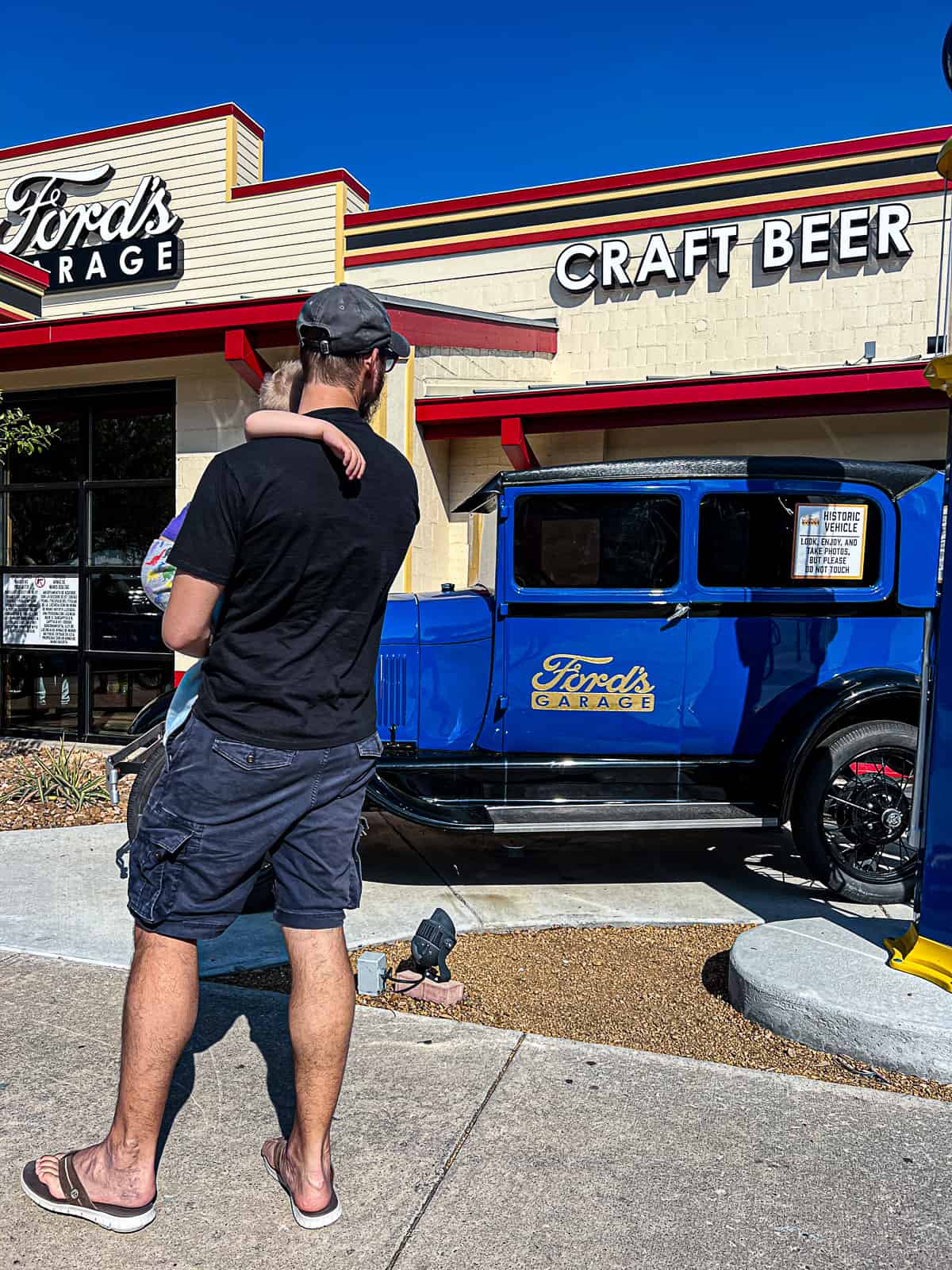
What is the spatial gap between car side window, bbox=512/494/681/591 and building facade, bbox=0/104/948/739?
3.80 m

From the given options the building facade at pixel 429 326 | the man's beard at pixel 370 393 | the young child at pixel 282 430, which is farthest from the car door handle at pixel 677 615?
the building facade at pixel 429 326

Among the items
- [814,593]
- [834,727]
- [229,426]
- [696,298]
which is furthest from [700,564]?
[696,298]

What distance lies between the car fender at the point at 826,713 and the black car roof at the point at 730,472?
0.96m

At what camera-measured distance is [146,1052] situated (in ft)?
6.93

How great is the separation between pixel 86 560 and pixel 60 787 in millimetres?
2865

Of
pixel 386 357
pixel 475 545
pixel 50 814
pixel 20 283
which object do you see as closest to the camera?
pixel 386 357

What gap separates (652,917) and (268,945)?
1.77 metres

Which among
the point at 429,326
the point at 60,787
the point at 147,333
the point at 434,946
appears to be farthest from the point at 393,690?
the point at 429,326

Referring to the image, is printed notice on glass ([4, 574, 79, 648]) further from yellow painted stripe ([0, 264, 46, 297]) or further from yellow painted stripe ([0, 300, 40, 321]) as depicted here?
yellow painted stripe ([0, 264, 46, 297])

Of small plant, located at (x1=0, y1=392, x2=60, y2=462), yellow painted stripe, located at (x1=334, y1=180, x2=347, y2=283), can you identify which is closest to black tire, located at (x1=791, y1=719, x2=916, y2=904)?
small plant, located at (x1=0, y1=392, x2=60, y2=462)

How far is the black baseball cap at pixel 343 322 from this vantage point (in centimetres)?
221

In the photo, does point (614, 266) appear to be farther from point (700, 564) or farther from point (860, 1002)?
point (860, 1002)

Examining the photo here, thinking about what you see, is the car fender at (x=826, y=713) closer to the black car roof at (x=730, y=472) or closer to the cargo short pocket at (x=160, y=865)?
the black car roof at (x=730, y=472)

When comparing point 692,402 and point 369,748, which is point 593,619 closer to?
point 369,748
